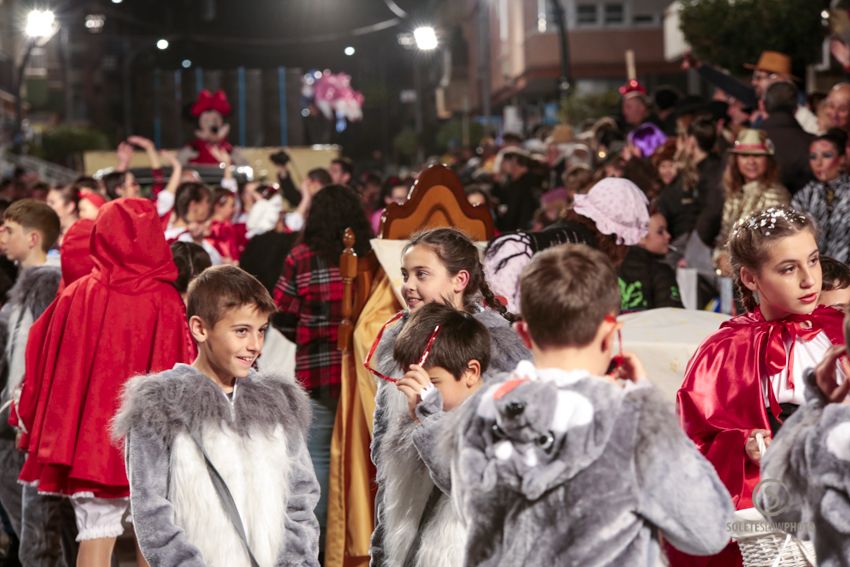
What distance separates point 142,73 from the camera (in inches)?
1764

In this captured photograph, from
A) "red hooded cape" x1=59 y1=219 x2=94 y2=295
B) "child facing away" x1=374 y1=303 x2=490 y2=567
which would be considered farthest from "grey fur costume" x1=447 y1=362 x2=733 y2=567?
"red hooded cape" x1=59 y1=219 x2=94 y2=295

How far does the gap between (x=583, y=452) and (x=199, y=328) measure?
6.14 ft

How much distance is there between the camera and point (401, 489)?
4.83 m

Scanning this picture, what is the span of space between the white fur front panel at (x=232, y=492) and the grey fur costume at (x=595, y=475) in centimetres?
140

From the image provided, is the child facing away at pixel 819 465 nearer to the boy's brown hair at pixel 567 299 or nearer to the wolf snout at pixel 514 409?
the boy's brown hair at pixel 567 299

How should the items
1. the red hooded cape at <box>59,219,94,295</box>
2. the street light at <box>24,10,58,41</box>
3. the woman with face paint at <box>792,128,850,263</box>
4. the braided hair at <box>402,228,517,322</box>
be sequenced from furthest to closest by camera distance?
the street light at <box>24,10,58,41</box> → the woman with face paint at <box>792,128,850,263</box> → the red hooded cape at <box>59,219,94,295</box> → the braided hair at <box>402,228,517,322</box>

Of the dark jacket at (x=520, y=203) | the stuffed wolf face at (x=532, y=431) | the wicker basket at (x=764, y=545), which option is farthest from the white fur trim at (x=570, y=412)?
the dark jacket at (x=520, y=203)

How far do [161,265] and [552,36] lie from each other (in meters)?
41.8

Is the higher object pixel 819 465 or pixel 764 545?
pixel 819 465

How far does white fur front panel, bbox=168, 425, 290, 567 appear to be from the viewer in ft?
14.8

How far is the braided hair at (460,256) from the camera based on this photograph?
5.52 m

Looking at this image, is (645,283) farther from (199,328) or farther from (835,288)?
(199,328)

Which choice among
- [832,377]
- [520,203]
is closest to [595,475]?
[832,377]

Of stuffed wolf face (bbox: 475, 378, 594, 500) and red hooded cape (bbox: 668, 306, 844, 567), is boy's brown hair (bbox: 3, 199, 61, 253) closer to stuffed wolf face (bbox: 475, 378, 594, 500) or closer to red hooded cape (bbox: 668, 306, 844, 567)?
red hooded cape (bbox: 668, 306, 844, 567)
